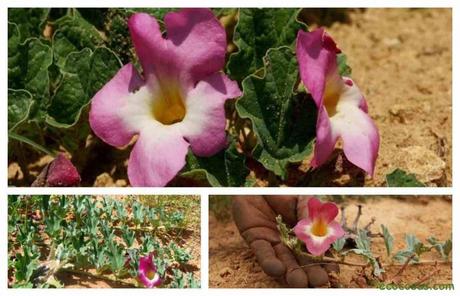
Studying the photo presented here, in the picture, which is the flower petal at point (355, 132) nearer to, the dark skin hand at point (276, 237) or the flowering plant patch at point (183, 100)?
the flowering plant patch at point (183, 100)

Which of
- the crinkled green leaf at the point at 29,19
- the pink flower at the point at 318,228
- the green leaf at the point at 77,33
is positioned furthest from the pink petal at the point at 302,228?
the crinkled green leaf at the point at 29,19

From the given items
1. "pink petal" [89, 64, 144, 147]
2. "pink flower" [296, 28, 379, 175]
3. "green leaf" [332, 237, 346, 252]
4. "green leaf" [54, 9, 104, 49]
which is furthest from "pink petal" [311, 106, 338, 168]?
"green leaf" [54, 9, 104, 49]

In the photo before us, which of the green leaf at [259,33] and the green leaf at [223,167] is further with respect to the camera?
the green leaf at [259,33]

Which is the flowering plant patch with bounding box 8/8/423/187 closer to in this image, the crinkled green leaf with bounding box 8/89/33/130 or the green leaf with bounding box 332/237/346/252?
the crinkled green leaf with bounding box 8/89/33/130

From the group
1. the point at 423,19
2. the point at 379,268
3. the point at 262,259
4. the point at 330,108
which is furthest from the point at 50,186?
the point at 423,19

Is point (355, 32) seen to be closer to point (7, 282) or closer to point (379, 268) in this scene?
point (379, 268)

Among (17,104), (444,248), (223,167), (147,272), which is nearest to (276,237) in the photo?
(223,167)
